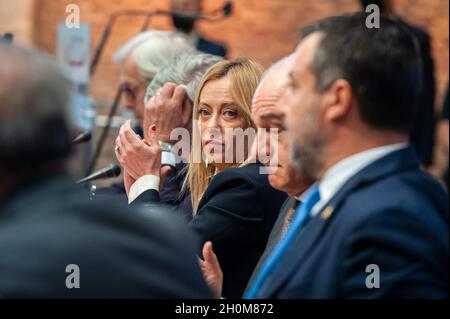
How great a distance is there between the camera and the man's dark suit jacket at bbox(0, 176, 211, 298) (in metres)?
1.89

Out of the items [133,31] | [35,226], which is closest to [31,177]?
[35,226]

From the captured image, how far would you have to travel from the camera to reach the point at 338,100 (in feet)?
7.92

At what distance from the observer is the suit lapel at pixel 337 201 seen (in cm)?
237

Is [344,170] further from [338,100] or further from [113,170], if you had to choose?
[113,170]

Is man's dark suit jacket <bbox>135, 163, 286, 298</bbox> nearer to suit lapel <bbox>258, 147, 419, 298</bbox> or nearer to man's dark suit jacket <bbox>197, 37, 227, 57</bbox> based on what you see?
suit lapel <bbox>258, 147, 419, 298</bbox>

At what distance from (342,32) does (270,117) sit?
0.73 m

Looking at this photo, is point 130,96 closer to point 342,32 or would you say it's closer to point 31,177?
point 342,32

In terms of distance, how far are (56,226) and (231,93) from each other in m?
1.99

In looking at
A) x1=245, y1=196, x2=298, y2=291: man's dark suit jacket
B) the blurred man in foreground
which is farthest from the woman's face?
the blurred man in foreground

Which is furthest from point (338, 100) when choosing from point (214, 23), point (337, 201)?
point (214, 23)

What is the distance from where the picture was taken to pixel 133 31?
9383 mm
